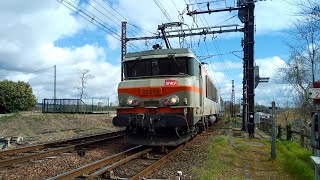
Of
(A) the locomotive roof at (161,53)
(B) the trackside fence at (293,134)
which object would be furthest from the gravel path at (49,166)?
(B) the trackside fence at (293,134)

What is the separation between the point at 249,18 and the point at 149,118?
10.9 meters

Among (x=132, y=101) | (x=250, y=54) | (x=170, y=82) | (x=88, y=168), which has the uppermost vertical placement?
(x=250, y=54)

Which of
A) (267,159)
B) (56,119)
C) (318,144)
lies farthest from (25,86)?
(318,144)

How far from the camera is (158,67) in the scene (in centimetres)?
1244

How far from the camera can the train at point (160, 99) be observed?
11.4 metres

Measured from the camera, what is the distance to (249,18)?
19391 millimetres

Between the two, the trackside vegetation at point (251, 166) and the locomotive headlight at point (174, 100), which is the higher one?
the locomotive headlight at point (174, 100)

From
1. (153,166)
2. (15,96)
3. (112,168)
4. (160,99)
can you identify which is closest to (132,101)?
(160,99)

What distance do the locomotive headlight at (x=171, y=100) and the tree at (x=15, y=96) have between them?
95.3ft

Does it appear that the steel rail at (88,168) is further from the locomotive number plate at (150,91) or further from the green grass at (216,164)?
the green grass at (216,164)

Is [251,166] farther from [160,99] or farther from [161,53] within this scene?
[161,53]

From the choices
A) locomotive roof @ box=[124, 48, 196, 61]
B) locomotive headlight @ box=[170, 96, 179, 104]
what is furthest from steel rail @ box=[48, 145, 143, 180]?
locomotive roof @ box=[124, 48, 196, 61]

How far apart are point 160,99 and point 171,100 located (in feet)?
1.30

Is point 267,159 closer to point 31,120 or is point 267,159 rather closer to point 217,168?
point 217,168
